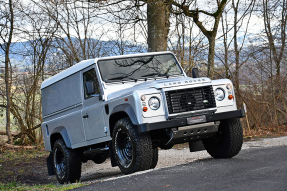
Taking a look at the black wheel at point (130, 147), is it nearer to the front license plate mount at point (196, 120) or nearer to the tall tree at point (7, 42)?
the front license plate mount at point (196, 120)

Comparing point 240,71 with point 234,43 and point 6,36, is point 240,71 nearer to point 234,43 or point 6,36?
point 234,43

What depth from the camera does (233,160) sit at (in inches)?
254

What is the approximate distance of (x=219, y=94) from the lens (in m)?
6.21

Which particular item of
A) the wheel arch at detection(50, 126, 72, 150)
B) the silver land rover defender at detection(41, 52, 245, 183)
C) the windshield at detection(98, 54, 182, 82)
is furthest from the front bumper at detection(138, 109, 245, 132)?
the wheel arch at detection(50, 126, 72, 150)

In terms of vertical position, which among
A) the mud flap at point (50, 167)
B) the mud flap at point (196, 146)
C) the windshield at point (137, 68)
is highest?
the windshield at point (137, 68)

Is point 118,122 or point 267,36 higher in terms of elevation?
point 267,36

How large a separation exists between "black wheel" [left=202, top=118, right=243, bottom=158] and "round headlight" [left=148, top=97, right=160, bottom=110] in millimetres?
1665

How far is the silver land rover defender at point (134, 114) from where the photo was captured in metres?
5.74

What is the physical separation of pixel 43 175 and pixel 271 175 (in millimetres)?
7282

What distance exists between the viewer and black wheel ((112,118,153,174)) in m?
5.77

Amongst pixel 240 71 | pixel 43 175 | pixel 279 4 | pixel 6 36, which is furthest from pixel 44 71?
pixel 279 4

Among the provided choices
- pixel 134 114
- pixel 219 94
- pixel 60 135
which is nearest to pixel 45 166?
pixel 60 135

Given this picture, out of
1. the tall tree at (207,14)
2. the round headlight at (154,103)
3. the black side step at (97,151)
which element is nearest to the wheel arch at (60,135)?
the black side step at (97,151)

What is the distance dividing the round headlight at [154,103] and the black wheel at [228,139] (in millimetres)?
1665
